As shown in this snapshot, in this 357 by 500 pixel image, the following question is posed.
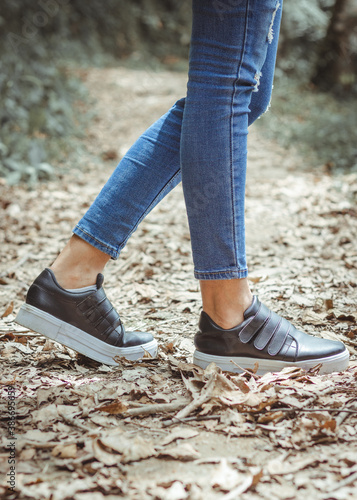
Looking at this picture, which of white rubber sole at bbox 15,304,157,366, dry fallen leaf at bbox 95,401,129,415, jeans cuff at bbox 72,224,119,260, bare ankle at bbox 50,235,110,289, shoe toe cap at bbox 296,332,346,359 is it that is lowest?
dry fallen leaf at bbox 95,401,129,415

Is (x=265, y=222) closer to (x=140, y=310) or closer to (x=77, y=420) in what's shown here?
(x=140, y=310)

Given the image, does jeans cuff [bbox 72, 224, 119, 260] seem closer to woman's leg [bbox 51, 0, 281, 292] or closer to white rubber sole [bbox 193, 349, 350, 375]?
woman's leg [bbox 51, 0, 281, 292]

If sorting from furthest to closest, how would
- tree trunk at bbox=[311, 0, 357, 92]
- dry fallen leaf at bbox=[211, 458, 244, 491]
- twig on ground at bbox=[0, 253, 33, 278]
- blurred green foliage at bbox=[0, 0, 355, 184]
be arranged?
tree trunk at bbox=[311, 0, 357, 92] < blurred green foliage at bbox=[0, 0, 355, 184] < twig on ground at bbox=[0, 253, 33, 278] < dry fallen leaf at bbox=[211, 458, 244, 491]

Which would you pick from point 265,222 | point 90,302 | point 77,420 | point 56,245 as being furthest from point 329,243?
point 77,420

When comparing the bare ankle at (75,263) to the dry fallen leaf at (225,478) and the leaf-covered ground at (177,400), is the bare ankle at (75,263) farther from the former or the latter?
the dry fallen leaf at (225,478)

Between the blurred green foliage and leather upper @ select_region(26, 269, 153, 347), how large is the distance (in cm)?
295

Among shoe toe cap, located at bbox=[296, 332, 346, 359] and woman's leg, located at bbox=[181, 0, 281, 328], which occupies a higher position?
woman's leg, located at bbox=[181, 0, 281, 328]

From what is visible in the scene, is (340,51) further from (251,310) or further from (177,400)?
(177,400)

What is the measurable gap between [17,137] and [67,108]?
1.80 metres

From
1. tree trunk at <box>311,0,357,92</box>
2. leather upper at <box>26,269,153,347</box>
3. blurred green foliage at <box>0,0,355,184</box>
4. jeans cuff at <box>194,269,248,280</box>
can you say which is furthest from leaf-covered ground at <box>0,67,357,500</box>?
tree trunk at <box>311,0,357,92</box>

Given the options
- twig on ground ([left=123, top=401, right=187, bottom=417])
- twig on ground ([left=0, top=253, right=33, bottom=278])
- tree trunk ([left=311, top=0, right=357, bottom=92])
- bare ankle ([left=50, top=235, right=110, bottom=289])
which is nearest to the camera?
twig on ground ([left=123, top=401, right=187, bottom=417])

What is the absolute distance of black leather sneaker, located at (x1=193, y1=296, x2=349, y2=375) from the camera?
150 cm

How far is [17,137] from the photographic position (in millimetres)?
4781

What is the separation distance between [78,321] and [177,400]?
0.41 metres
